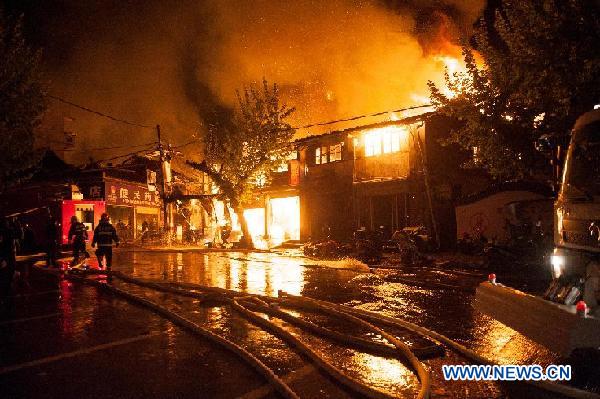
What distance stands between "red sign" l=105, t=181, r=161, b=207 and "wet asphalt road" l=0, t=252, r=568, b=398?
26.7m

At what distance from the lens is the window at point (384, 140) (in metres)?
23.8

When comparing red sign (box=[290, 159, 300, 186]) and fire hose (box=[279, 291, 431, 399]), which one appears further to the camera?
red sign (box=[290, 159, 300, 186])

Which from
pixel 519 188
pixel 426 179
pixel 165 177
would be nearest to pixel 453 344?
pixel 519 188

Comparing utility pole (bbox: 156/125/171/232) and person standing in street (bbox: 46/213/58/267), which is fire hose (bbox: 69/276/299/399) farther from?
utility pole (bbox: 156/125/171/232)

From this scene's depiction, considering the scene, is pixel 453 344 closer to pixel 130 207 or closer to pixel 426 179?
pixel 426 179

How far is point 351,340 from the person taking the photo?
604cm

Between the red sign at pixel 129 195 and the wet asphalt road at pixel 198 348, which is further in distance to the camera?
the red sign at pixel 129 195

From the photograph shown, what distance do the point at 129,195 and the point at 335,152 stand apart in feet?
71.1

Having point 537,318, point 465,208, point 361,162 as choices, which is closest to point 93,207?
point 361,162

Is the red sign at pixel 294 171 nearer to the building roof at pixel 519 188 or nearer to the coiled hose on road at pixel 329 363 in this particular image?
the building roof at pixel 519 188

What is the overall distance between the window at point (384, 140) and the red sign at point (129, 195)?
77.0 ft

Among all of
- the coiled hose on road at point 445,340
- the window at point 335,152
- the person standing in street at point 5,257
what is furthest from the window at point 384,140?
the person standing in street at point 5,257

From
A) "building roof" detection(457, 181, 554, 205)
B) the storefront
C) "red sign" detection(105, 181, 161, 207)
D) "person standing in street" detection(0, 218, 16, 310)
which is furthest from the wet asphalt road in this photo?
"red sign" detection(105, 181, 161, 207)

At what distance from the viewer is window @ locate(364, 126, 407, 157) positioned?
938 inches
